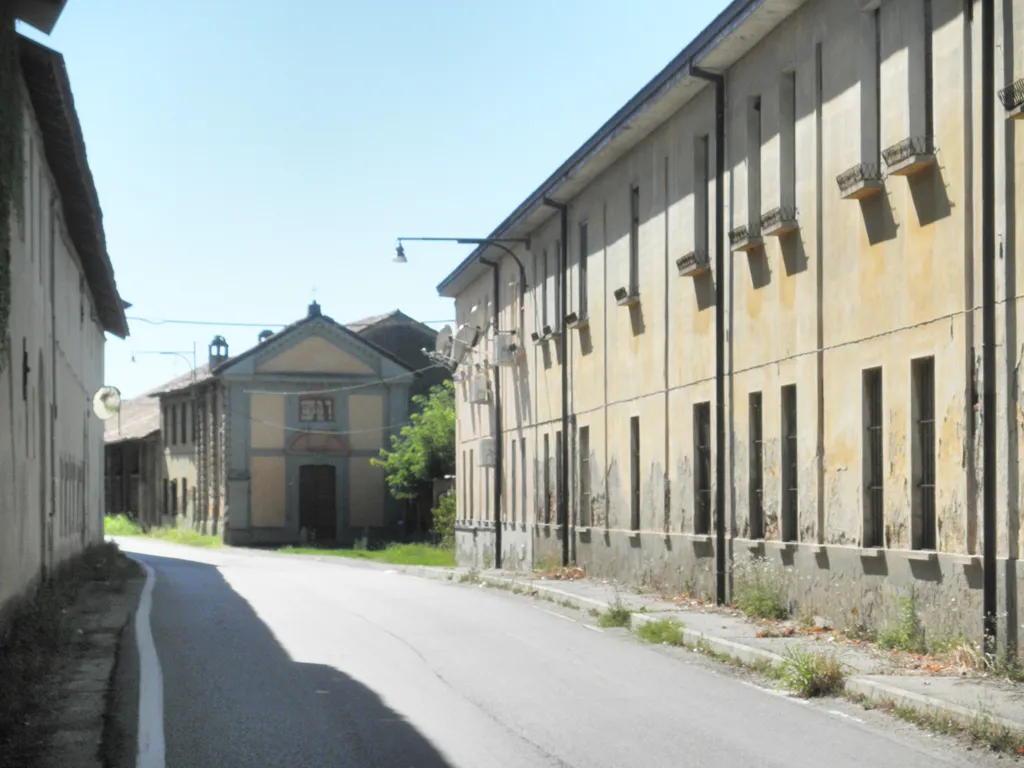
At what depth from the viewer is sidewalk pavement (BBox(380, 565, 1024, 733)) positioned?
9617 mm

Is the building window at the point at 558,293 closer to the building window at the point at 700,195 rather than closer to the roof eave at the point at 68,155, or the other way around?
the building window at the point at 700,195

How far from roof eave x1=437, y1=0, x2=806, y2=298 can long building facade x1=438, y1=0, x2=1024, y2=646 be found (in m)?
0.05

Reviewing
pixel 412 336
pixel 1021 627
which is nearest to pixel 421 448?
pixel 412 336

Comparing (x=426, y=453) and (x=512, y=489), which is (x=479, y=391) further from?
(x=426, y=453)

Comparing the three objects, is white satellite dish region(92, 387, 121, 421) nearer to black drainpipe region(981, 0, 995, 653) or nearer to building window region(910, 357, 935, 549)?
building window region(910, 357, 935, 549)

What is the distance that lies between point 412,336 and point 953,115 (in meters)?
55.0

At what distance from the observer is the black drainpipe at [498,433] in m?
32.7

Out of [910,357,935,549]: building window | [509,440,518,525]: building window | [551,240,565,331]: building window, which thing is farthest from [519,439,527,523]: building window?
[910,357,935,549]: building window

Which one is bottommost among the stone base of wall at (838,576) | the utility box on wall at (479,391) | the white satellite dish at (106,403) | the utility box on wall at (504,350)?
the stone base of wall at (838,576)

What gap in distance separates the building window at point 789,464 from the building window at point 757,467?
2.16 ft

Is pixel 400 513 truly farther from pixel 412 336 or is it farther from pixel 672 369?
pixel 672 369

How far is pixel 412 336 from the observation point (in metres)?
67.1

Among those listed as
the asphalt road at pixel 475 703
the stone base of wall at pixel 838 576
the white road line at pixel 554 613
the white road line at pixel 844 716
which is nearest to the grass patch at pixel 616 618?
the asphalt road at pixel 475 703

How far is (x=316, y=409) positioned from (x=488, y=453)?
87.8ft
